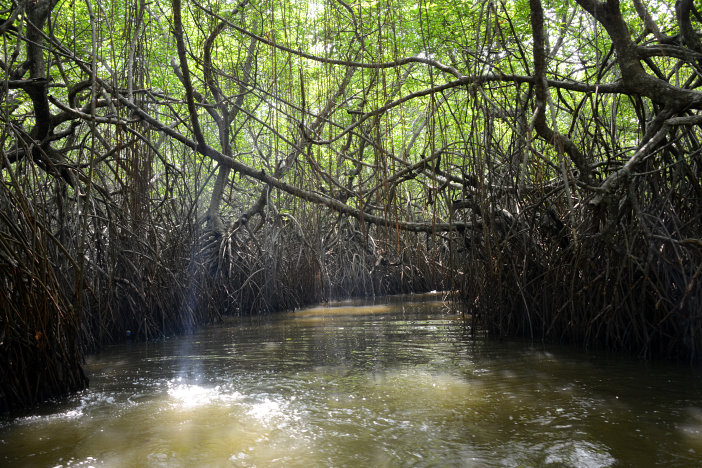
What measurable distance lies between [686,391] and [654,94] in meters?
1.55

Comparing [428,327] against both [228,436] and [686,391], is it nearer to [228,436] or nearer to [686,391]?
[686,391]

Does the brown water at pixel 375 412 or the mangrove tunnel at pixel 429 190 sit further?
the mangrove tunnel at pixel 429 190

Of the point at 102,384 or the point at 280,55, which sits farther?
the point at 280,55

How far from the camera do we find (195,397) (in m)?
2.81

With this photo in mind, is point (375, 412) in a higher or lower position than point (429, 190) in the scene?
lower

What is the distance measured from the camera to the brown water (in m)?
1.94

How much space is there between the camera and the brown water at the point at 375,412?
6.35 feet

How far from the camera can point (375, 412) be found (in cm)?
243

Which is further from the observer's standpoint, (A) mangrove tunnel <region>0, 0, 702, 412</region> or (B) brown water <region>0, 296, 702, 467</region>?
(A) mangrove tunnel <region>0, 0, 702, 412</region>

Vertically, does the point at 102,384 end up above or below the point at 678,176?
below

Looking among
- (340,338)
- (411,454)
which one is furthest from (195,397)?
(340,338)

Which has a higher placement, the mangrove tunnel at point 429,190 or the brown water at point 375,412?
the mangrove tunnel at point 429,190

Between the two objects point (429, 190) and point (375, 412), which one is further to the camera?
point (429, 190)

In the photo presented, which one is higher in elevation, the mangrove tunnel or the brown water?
the mangrove tunnel
